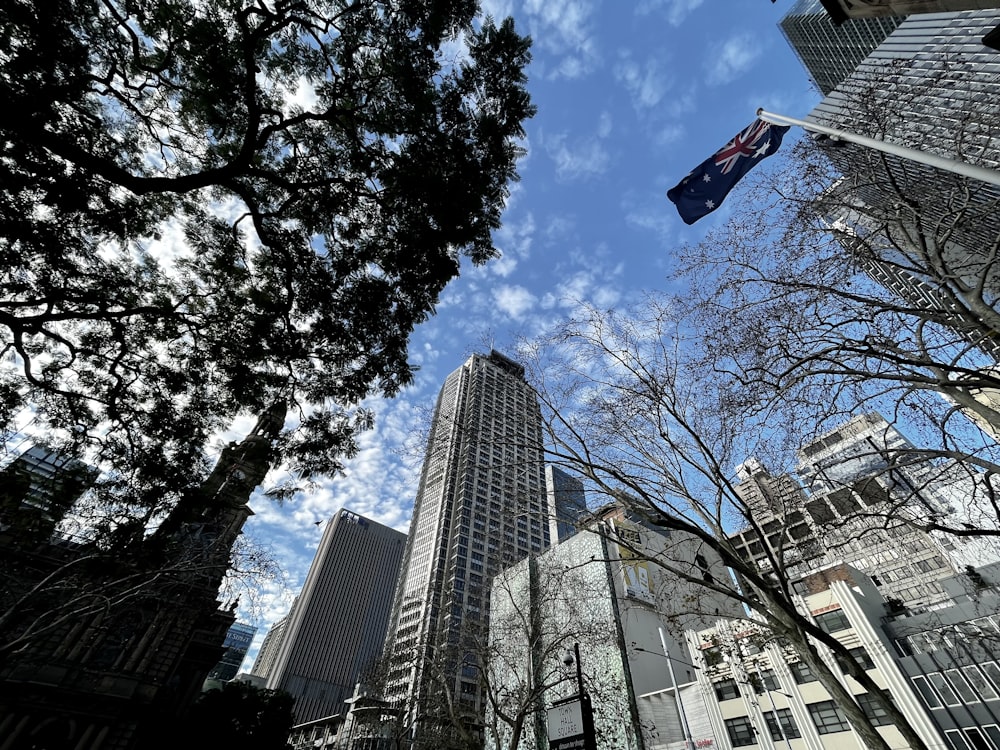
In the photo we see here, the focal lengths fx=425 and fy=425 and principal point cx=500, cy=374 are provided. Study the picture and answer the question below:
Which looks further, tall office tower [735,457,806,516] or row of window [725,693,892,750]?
row of window [725,693,892,750]

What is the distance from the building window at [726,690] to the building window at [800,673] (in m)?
3.84

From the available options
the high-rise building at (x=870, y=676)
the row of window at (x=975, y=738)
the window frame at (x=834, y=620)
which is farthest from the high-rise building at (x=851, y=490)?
the window frame at (x=834, y=620)

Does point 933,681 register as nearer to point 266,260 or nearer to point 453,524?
point 266,260

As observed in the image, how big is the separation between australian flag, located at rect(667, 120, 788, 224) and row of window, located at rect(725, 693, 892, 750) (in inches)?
1168

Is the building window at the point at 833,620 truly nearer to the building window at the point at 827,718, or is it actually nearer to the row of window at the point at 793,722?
the row of window at the point at 793,722

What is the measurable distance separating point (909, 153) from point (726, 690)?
3590 cm

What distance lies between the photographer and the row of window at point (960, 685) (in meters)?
22.3

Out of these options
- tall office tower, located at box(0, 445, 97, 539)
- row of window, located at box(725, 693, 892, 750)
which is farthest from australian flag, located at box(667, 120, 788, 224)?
row of window, located at box(725, 693, 892, 750)

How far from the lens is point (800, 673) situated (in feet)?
88.6

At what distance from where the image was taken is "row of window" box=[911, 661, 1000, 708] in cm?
2233

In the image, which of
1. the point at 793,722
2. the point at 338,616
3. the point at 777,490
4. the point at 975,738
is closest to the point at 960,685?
the point at 975,738

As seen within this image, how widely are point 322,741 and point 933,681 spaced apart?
76.1 meters

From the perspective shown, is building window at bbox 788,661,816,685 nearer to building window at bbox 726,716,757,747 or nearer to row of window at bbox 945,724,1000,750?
building window at bbox 726,716,757,747

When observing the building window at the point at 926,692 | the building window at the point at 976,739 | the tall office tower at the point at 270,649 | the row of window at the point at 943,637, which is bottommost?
the building window at the point at 976,739
